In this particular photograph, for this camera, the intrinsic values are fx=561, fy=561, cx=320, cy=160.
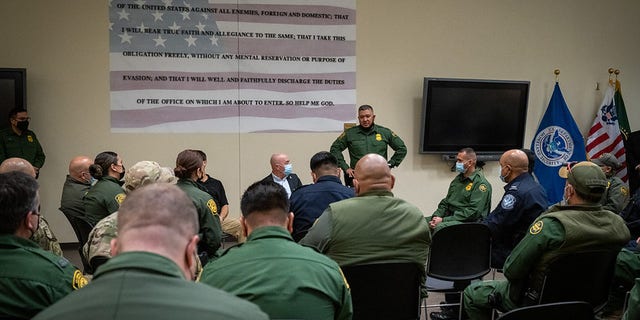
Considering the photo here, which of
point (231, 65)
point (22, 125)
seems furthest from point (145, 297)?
point (231, 65)

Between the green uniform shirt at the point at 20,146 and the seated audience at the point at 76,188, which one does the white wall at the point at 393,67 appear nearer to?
the green uniform shirt at the point at 20,146

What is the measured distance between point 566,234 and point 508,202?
4.07ft

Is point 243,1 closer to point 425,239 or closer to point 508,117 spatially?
point 508,117

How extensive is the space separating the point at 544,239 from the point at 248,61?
4.57 metres

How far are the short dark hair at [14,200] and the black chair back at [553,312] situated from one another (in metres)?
1.60

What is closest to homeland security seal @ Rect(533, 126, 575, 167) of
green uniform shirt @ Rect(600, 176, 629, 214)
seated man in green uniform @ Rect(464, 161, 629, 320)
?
green uniform shirt @ Rect(600, 176, 629, 214)

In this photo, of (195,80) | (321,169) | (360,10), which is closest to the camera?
(321,169)

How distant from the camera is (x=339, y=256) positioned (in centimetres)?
255

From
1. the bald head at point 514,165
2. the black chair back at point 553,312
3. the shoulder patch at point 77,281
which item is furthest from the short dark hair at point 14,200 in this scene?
the bald head at point 514,165

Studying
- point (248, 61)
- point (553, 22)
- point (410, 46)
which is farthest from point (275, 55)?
point (553, 22)

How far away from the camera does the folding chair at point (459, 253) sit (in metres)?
3.61

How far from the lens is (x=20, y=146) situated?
18.8 ft

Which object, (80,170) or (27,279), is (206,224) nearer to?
(27,279)

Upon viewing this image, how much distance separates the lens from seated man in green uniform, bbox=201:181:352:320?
1.66m
